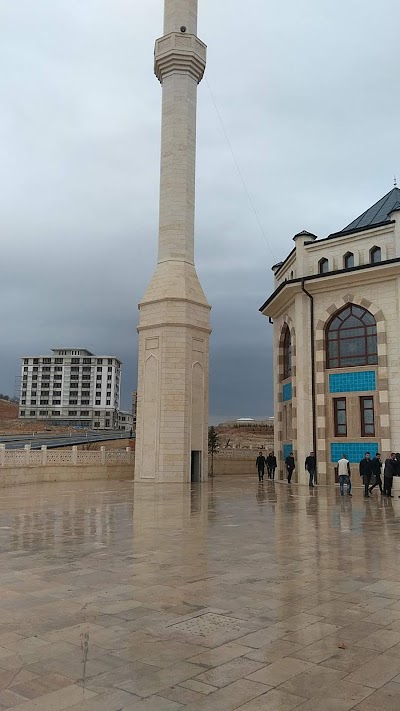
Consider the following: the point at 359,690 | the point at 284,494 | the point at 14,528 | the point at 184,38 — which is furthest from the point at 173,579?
the point at 184,38

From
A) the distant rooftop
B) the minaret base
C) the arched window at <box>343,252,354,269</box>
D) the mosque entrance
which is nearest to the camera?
the arched window at <box>343,252,354,269</box>

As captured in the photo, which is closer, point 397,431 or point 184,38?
point 397,431

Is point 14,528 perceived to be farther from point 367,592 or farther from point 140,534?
point 367,592

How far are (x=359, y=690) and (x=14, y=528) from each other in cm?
749

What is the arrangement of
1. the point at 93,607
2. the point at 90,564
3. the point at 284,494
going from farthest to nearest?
the point at 284,494 → the point at 90,564 → the point at 93,607

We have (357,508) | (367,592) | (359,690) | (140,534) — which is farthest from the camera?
(357,508)

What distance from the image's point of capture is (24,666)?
11.7 feet

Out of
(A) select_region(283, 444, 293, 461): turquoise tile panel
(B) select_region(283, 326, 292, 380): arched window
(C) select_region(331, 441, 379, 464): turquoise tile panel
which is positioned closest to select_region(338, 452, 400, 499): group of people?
(C) select_region(331, 441, 379, 464): turquoise tile panel

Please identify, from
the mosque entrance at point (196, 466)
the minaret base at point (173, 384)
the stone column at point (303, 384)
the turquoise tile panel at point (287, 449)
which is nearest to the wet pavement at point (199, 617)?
the stone column at point (303, 384)

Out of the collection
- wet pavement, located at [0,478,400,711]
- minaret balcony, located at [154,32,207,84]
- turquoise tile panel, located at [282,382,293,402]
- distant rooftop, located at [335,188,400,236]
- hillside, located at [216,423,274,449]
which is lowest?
wet pavement, located at [0,478,400,711]

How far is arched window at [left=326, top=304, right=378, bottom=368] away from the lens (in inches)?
811

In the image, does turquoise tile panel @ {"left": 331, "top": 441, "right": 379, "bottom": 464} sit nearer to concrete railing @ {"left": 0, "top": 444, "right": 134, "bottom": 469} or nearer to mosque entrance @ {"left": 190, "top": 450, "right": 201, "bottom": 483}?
mosque entrance @ {"left": 190, "top": 450, "right": 201, "bottom": 483}

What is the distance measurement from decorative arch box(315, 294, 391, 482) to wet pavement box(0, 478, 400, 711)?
10.5 metres

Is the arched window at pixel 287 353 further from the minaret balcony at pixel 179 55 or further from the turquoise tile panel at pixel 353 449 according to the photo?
the minaret balcony at pixel 179 55
